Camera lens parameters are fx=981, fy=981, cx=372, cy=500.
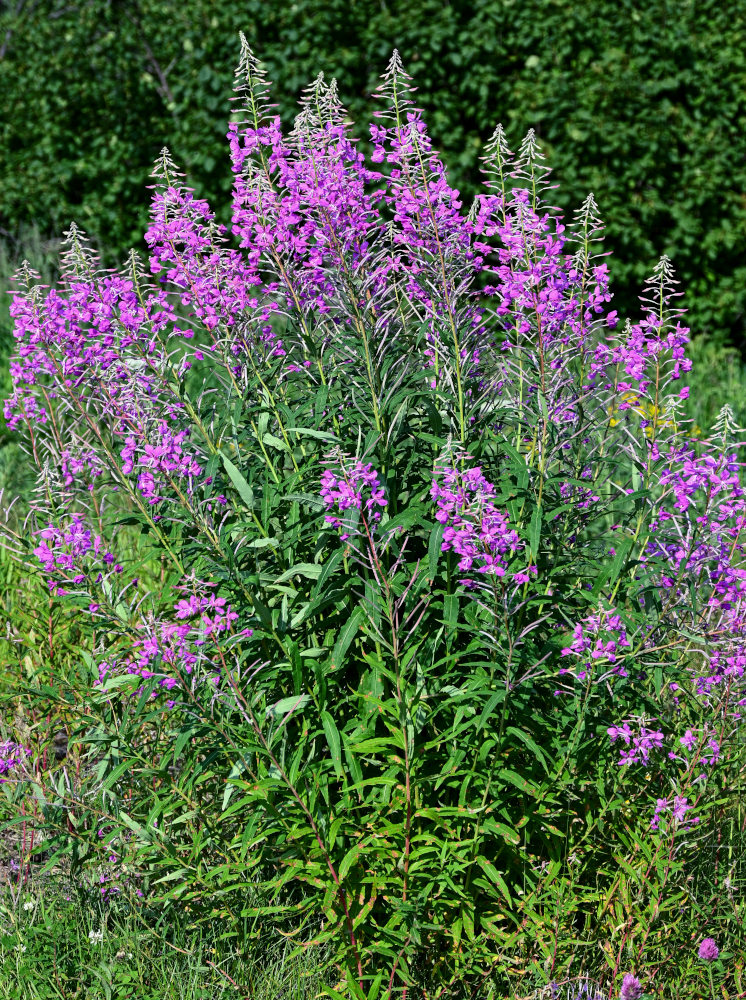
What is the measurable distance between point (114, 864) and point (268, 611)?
124 cm

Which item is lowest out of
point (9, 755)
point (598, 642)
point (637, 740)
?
point (9, 755)

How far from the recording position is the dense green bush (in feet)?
25.8

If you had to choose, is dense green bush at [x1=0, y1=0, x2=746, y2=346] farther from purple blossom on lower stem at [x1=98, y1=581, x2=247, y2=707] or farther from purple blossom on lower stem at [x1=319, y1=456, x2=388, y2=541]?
purple blossom on lower stem at [x1=98, y1=581, x2=247, y2=707]

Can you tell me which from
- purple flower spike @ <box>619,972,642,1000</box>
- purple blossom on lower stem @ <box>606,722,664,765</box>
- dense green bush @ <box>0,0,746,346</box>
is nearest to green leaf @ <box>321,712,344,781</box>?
purple blossom on lower stem @ <box>606,722,664,765</box>

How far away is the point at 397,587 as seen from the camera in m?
2.71

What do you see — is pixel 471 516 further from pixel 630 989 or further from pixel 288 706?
pixel 630 989

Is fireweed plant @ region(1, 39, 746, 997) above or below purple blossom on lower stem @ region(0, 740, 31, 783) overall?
above

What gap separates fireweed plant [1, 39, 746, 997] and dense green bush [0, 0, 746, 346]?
538 centimetres

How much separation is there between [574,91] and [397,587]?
654 cm

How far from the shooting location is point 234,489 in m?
3.13

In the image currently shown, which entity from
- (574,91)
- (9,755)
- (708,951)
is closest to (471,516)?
(708,951)

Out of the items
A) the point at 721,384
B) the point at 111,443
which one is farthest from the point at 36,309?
the point at 721,384

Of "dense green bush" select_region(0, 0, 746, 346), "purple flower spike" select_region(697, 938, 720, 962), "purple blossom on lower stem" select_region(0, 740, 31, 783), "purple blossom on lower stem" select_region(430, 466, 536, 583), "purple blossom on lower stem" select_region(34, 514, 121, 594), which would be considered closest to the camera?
"purple blossom on lower stem" select_region(430, 466, 536, 583)

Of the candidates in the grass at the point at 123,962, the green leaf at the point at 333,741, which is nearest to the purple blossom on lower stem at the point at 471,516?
the green leaf at the point at 333,741
